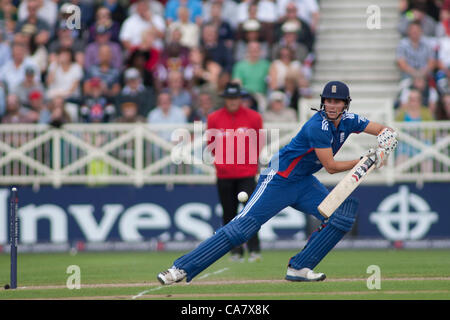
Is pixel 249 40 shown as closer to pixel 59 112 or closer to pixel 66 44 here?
pixel 66 44

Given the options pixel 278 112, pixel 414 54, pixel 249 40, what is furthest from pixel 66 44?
pixel 414 54

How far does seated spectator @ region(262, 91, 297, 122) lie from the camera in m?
18.2

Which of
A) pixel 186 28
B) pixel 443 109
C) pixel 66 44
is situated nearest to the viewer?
pixel 443 109

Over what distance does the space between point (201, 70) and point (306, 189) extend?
8896 millimetres

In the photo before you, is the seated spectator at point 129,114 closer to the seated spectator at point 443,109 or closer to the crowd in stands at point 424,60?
the crowd in stands at point 424,60

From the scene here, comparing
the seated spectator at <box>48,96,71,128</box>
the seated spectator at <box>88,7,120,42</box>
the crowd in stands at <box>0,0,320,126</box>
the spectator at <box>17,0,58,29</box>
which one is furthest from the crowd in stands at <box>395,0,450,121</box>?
the spectator at <box>17,0,58,29</box>

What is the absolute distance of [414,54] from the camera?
774 inches

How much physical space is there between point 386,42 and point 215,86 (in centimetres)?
403

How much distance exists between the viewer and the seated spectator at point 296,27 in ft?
65.1

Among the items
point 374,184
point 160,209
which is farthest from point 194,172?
point 374,184

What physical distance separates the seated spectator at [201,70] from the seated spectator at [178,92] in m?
0.37

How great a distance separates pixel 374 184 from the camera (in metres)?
17.9

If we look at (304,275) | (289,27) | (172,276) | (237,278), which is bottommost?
(237,278)
